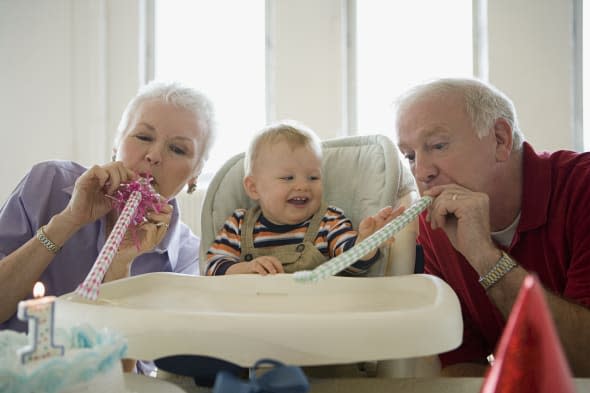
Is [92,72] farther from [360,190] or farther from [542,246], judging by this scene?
[542,246]

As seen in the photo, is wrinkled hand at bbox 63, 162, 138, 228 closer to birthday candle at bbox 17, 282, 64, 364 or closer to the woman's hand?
the woman's hand

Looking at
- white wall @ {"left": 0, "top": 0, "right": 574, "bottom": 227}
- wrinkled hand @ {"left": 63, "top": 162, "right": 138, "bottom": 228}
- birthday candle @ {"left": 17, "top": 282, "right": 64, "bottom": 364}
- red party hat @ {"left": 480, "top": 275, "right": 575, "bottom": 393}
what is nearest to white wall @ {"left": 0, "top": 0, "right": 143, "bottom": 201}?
white wall @ {"left": 0, "top": 0, "right": 574, "bottom": 227}

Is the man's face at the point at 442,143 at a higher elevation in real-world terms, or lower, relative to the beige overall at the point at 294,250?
higher

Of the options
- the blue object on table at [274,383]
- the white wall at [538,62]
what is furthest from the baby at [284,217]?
the white wall at [538,62]

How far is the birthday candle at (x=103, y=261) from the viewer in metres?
0.75

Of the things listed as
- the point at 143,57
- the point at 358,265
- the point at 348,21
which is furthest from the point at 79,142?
the point at 358,265

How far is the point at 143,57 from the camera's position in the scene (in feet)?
12.0

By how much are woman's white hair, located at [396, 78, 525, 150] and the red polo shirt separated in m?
0.14

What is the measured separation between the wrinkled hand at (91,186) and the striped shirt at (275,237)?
249 millimetres

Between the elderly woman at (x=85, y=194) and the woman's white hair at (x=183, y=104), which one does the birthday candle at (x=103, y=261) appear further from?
the woman's white hair at (x=183, y=104)

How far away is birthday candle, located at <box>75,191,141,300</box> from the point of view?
0.75 m

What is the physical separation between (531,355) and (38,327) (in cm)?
47

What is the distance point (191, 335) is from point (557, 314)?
0.75m

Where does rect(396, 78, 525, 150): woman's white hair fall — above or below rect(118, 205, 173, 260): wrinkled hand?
above
